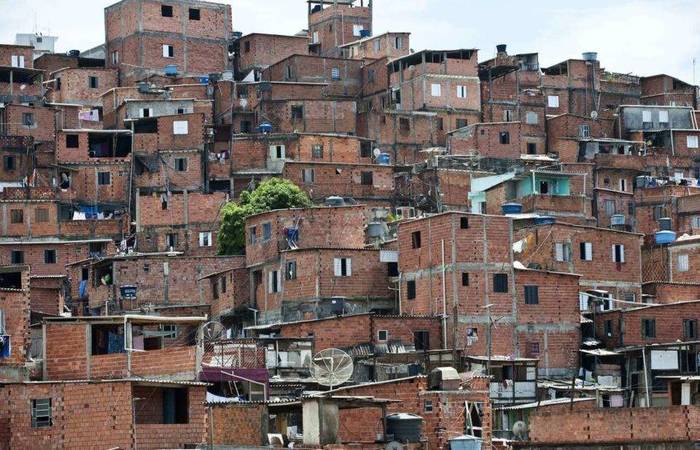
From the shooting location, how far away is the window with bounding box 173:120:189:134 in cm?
8194

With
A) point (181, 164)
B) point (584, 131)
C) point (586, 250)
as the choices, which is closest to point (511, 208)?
point (586, 250)

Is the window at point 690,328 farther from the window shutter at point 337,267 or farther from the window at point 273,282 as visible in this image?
the window at point 273,282

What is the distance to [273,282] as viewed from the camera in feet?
220

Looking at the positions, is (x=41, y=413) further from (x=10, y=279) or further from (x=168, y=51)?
(x=168, y=51)

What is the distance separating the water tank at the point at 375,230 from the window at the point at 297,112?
1607cm

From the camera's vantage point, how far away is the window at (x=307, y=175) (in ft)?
262

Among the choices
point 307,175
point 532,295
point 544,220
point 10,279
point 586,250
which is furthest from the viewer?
point 307,175

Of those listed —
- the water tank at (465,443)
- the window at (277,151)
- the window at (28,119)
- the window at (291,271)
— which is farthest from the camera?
the window at (28,119)

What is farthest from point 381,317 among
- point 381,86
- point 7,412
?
point 381,86

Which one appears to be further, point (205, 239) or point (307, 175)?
point (307, 175)

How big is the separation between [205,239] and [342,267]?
13602 mm

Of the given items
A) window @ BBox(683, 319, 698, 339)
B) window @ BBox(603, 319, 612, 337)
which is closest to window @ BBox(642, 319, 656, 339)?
window @ BBox(683, 319, 698, 339)

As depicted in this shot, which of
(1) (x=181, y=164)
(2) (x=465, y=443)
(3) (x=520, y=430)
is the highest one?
(1) (x=181, y=164)

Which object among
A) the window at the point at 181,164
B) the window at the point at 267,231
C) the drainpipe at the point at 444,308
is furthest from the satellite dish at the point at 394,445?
the window at the point at 181,164
